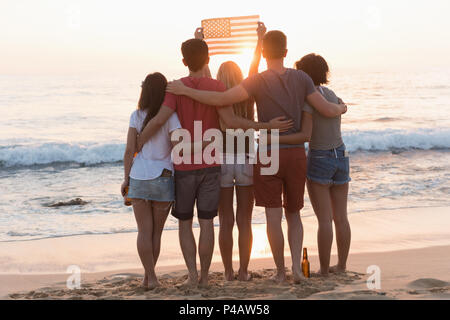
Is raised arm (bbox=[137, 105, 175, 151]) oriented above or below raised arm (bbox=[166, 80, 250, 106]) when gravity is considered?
below

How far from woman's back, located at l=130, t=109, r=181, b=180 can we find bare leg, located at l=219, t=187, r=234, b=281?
595 millimetres

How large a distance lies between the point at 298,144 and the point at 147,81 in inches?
51.7

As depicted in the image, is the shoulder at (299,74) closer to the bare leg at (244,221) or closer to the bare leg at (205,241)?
the bare leg at (244,221)

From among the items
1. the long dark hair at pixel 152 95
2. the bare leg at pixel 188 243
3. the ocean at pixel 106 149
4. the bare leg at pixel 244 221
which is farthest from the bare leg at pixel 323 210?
the ocean at pixel 106 149

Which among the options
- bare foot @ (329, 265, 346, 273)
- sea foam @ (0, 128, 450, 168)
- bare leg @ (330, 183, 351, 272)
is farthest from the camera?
sea foam @ (0, 128, 450, 168)

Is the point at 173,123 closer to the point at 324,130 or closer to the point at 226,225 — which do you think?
the point at 226,225

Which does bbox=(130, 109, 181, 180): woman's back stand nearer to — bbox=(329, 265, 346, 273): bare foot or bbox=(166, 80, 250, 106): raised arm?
bbox=(166, 80, 250, 106): raised arm

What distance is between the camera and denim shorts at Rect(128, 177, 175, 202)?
4418 mm

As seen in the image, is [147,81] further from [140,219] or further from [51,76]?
[51,76]

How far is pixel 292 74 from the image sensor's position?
14.7ft

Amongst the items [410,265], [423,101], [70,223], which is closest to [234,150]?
[410,265]

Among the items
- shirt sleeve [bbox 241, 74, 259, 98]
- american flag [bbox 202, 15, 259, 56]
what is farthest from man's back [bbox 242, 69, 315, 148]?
american flag [bbox 202, 15, 259, 56]

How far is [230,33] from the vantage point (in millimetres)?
5965

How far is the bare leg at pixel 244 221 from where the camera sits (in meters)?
4.84
